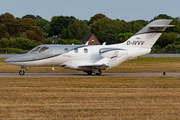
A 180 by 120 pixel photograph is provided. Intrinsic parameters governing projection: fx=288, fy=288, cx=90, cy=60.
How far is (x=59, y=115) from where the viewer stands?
33.7 ft

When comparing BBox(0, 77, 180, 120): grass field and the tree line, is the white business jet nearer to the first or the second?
BBox(0, 77, 180, 120): grass field

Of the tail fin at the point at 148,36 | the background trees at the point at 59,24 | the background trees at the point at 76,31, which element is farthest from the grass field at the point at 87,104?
the background trees at the point at 59,24

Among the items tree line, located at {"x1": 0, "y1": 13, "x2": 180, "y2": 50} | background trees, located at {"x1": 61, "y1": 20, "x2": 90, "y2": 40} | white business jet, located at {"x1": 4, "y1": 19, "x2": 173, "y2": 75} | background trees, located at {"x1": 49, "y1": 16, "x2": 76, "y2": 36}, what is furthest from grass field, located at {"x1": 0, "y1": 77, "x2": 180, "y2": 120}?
background trees, located at {"x1": 49, "y1": 16, "x2": 76, "y2": 36}

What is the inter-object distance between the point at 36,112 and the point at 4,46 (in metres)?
72.2

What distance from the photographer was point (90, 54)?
88.1 ft

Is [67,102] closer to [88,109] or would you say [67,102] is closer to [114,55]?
[88,109]

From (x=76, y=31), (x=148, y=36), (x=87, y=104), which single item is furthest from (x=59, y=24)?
(x=87, y=104)

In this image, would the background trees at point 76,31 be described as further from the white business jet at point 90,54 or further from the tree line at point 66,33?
the white business jet at point 90,54

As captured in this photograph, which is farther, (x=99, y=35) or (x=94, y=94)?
(x=99, y=35)

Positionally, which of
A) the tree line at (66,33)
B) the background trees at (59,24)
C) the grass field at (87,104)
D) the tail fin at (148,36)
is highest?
the background trees at (59,24)

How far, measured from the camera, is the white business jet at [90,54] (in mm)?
25812

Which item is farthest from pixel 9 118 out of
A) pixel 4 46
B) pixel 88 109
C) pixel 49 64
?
pixel 4 46

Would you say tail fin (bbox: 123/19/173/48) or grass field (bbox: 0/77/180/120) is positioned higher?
tail fin (bbox: 123/19/173/48)

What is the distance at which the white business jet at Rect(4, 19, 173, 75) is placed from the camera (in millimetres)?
25812
